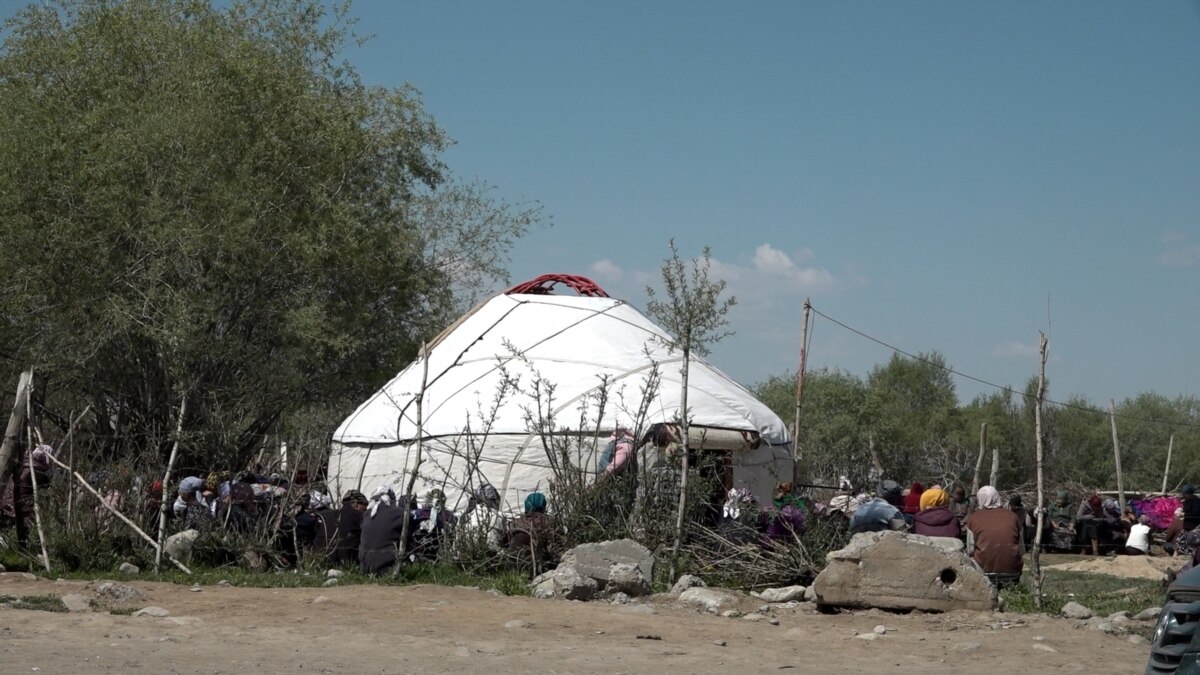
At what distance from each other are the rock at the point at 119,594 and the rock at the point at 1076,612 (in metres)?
6.81

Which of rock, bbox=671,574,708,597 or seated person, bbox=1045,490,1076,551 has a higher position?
seated person, bbox=1045,490,1076,551

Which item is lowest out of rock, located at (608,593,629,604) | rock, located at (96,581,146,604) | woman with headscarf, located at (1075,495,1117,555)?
rock, located at (96,581,146,604)

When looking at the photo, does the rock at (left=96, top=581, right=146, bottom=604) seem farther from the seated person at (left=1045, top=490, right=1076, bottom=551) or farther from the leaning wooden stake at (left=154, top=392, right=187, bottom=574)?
the seated person at (left=1045, top=490, right=1076, bottom=551)

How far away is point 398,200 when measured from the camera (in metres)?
21.4

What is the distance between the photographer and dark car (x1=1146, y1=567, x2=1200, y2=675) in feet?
15.1

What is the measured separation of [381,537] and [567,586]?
7.48 feet

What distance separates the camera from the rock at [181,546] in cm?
1229

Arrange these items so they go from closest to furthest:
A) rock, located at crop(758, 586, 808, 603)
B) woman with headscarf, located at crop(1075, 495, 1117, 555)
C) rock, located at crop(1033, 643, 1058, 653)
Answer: rock, located at crop(1033, 643, 1058, 653), rock, located at crop(758, 586, 808, 603), woman with headscarf, located at crop(1075, 495, 1117, 555)

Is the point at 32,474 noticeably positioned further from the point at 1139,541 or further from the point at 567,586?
the point at 1139,541

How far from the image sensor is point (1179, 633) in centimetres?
477

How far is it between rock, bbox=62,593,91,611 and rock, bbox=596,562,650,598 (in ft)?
12.7

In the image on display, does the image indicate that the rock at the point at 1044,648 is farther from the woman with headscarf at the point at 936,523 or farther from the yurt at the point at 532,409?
the yurt at the point at 532,409

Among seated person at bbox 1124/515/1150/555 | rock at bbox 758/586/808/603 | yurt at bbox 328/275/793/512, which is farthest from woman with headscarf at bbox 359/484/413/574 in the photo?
seated person at bbox 1124/515/1150/555


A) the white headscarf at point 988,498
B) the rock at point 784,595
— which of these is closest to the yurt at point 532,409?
the white headscarf at point 988,498
